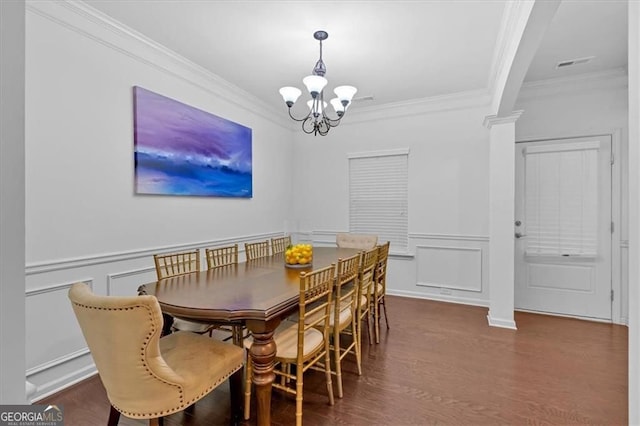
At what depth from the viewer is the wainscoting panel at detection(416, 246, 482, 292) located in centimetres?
416

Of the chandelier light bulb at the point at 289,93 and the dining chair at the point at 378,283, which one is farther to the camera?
the dining chair at the point at 378,283

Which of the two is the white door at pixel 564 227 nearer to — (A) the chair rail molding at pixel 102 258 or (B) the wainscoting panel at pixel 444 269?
(B) the wainscoting panel at pixel 444 269

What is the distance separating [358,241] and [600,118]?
3140 mm

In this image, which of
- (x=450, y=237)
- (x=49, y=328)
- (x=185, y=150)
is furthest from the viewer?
(x=450, y=237)

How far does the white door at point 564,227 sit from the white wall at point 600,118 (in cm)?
8

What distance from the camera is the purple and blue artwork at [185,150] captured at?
2840 millimetres

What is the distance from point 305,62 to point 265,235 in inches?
97.3

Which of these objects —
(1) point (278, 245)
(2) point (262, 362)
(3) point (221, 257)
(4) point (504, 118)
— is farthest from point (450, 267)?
(2) point (262, 362)

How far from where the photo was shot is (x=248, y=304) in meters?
1.74

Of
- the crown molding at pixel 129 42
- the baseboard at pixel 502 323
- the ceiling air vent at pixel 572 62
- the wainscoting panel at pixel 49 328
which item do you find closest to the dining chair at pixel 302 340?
the wainscoting panel at pixel 49 328

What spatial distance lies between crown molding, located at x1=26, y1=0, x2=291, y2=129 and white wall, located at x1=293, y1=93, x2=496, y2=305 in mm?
1983

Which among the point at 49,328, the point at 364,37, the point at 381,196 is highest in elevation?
the point at 364,37

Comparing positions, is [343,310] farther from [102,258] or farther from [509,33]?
[509,33]

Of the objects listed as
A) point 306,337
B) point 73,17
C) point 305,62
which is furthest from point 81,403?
point 305,62
